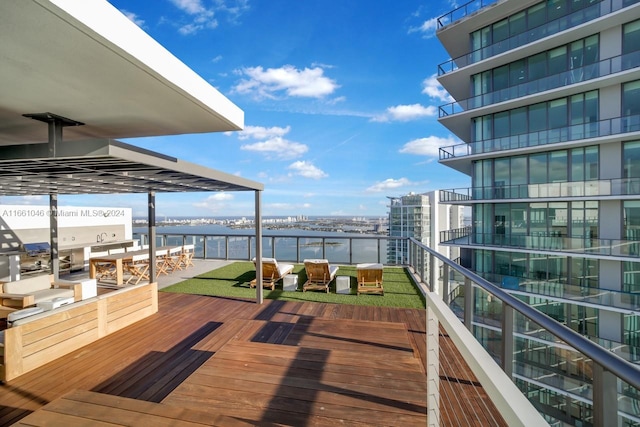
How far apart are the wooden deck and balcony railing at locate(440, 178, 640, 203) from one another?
42.2ft

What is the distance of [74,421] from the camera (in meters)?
1.99

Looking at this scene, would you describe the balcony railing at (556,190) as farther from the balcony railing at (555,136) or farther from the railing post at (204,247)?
the railing post at (204,247)

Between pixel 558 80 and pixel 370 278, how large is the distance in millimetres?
13865

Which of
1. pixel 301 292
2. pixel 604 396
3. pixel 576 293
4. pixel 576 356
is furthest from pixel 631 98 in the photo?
pixel 604 396

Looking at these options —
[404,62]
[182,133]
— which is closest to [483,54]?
[404,62]

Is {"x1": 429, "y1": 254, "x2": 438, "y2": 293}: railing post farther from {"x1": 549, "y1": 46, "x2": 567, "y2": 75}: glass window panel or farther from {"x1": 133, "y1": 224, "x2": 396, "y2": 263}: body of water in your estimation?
{"x1": 549, "y1": 46, "x2": 567, "y2": 75}: glass window panel

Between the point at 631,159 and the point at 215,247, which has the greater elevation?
the point at 631,159

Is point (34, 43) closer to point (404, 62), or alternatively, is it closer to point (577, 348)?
point (577, 348)

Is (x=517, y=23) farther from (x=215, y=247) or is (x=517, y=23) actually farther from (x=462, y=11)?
(x=215, y=247)

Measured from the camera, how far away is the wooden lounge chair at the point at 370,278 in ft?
20.3

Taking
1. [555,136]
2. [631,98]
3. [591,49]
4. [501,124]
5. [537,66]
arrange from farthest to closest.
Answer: [501,124], [537,66], [555,136], [591,49], [631,98]

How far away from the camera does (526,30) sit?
13992 mm

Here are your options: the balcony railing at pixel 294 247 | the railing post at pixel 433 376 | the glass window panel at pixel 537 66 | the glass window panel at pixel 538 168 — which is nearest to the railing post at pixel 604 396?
the railing post at pixel 433 376

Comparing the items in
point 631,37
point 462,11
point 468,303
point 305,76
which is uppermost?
point 462,11
